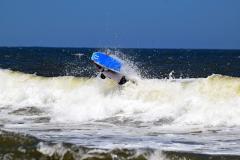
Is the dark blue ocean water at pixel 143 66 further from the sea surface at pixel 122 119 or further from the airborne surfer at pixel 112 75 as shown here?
the sea surface at pixel 122 119

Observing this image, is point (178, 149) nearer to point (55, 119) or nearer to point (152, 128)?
point (152, 128)

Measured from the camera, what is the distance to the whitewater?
47.6 ft

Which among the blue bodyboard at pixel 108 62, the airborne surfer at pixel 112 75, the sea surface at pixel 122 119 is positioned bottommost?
the sea surface at pixel 122 119

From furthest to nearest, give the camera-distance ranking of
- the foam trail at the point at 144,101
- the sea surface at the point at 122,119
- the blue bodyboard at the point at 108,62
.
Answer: the blue bodyboard at the point at 108,62 < the foam trail at the point at 144,101 < the sea surface at the point at 122,119

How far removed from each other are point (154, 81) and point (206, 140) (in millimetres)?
9111

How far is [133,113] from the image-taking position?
20.6 meters

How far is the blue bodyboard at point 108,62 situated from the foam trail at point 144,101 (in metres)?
0.73

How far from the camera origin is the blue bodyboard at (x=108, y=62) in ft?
78.2

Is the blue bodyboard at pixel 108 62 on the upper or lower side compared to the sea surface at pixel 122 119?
upper

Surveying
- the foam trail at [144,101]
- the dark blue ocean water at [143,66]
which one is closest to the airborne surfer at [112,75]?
the foam trail at [144,101]

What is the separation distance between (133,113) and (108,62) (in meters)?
3.96

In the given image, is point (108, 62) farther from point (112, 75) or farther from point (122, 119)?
point (122, 119)

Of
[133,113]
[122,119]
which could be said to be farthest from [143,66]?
[122,119]

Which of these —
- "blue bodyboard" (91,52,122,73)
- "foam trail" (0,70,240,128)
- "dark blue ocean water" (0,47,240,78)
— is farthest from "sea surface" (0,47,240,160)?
"dark blue ocean water" (0,47,240,78)
